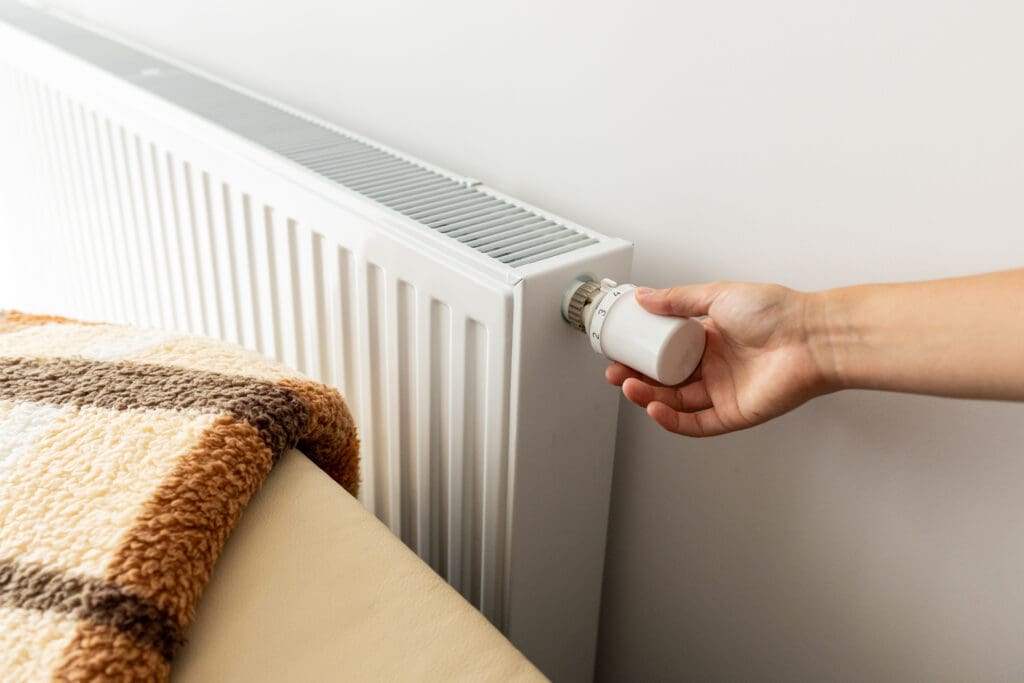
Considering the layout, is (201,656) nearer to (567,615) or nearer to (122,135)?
(567,615)

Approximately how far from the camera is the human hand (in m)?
0.50

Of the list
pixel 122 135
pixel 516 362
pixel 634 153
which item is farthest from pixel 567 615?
pixel 122 135

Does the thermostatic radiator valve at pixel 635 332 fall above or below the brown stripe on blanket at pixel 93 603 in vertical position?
above

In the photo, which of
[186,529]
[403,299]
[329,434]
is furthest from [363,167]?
[186,529]

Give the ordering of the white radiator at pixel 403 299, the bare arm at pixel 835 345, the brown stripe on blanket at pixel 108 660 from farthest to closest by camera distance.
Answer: the white radiator at pixel 403 299, the bare arm at pixel 835 345, the brown stripe on blanket at pixel 108 660

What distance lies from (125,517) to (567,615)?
40 cm

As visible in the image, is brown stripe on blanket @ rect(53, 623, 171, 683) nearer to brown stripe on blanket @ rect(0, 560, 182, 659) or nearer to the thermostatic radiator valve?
brown stripe on blanket @ rect(0, 560, 182, 659)

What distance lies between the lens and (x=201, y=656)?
0.37m

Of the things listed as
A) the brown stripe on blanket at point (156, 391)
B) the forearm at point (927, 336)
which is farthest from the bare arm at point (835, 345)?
the brown stripe on blanket at point (156, 391)

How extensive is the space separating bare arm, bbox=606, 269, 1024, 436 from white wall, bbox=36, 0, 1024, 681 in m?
0.05

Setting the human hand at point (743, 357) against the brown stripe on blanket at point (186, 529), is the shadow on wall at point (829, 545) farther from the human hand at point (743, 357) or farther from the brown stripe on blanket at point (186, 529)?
the brown stripe on blanket at point (186, 529)

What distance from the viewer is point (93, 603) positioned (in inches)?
14.0

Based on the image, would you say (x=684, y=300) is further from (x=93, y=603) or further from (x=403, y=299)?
(x=93, y=603)

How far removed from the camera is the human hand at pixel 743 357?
50cm
